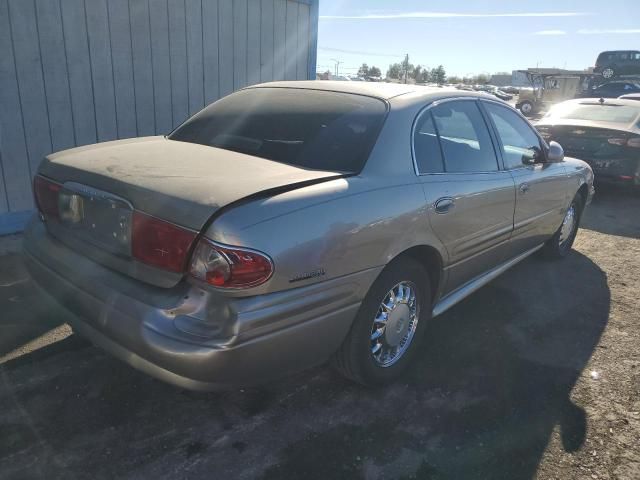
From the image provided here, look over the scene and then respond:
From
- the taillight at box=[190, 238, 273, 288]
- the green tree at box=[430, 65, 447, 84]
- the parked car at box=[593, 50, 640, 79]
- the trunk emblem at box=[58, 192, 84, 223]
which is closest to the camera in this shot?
the taillight at box=[190, 238, 273, 288]

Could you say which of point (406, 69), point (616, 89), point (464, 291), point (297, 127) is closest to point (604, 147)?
point (464, 291)

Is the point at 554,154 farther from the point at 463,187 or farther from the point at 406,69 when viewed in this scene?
the point at 406,69

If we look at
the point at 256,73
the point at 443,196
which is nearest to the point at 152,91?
the point at 256,73

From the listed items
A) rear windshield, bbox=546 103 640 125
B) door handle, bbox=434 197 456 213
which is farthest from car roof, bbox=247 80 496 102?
rear windshield, bbox=546 103 640 125

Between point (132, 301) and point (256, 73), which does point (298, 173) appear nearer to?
point (132, 301)

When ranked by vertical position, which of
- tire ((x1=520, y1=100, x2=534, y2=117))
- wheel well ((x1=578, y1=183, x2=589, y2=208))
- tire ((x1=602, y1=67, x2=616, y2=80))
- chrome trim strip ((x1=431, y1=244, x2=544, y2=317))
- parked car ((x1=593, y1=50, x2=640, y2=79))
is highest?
parked car ((x1=593, y1=50, x2=640, y2=79))

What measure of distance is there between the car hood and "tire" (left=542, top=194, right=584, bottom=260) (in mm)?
3371

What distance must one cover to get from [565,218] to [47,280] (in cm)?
447

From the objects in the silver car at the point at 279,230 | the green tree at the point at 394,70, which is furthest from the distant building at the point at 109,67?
the green tree at the point at 394,70

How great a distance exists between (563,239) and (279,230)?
4096 millimetres

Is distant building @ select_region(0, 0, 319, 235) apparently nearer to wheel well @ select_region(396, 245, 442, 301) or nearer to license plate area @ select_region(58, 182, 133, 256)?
license plate area @ select_region(58, 182, 133, 256)

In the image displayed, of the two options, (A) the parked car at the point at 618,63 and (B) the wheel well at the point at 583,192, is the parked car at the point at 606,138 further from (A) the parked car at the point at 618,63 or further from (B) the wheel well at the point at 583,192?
(A) the parked car at the point at 618,63

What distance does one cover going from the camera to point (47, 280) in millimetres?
2586

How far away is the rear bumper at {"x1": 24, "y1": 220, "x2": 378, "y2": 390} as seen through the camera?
2.01 metres
